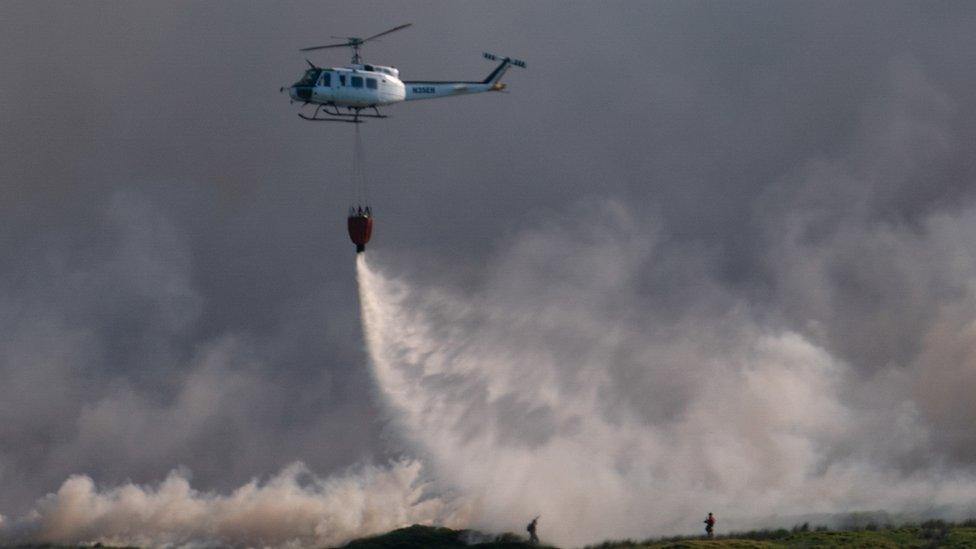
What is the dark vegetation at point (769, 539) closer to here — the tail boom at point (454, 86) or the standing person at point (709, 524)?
the standing person at point (709, 524)

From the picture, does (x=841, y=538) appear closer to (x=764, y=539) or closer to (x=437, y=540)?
(x=764, y=539)

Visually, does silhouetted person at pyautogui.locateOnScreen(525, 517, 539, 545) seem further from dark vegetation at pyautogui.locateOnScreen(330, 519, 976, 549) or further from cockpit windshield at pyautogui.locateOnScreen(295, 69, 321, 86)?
cockpit windshield at pyautogui.locateOnScreen(295, 69, 321, 86)

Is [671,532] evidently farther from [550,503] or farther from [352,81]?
[352,81]

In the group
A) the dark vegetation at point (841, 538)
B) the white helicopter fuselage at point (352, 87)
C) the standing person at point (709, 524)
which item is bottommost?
the dark vegetation at point (841, 538)

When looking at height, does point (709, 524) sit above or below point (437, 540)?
above

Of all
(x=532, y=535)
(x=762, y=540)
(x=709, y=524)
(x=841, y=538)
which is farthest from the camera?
(x=532, y=535)

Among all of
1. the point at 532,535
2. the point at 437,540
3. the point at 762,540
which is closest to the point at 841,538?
the point at 762,540

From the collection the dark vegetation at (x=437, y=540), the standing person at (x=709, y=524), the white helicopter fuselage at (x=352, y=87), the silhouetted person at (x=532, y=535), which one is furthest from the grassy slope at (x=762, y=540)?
the white helicopter fuselage at (x=352, y=87)

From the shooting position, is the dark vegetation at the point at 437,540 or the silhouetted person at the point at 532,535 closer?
the dark vegetation at the point at 437,540

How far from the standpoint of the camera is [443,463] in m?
152

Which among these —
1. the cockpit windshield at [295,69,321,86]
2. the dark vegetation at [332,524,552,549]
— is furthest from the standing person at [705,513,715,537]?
the cockpit windshield at [295,69,321,86]

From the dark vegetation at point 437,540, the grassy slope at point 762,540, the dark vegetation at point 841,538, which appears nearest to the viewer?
the dark vegetation at point 841,538

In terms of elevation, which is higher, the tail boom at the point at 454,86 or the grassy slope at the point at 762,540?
the tail boom at the point at 454,86

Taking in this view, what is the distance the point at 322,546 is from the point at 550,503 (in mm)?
19821
